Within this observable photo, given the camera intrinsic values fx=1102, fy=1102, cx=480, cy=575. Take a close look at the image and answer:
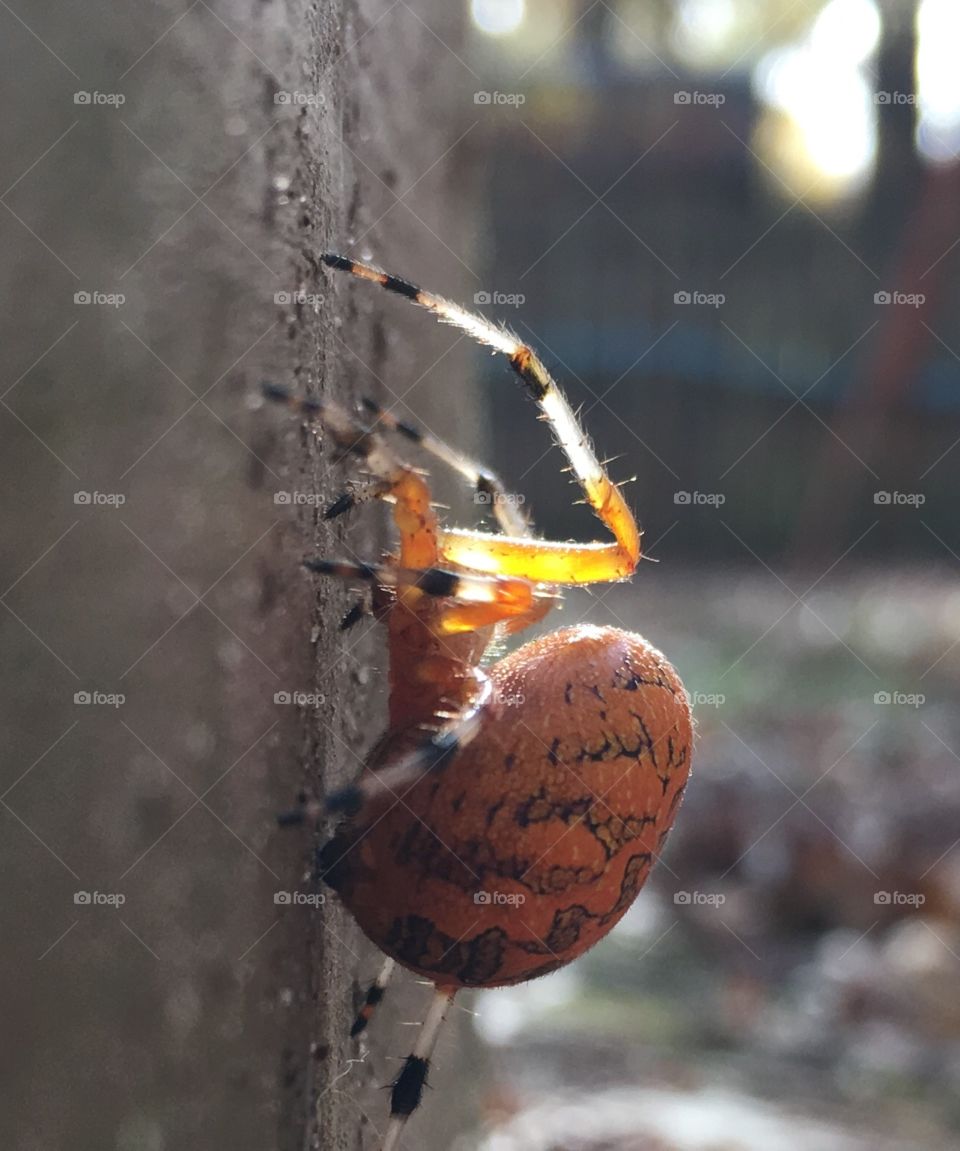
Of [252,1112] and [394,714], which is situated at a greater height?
[394,714]

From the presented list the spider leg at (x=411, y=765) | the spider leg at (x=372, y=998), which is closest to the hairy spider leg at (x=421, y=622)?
the spider leg at (x=411, y=765)

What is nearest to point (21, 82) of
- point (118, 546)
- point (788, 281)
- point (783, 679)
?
point (118, 546)

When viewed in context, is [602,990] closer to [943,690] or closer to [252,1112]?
[252,1112]

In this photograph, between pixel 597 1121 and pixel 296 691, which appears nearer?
pixel 296 691

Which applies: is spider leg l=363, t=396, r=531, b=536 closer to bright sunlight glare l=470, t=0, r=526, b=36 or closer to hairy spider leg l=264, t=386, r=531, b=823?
hairy spider leg l=264, t=386, r=531, b=823

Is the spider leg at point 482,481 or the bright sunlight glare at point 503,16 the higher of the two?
the bright sunlight glare at point 503,16

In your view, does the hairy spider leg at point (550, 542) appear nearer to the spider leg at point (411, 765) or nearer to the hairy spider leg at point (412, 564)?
the hairy spider leg at point (412, 564)

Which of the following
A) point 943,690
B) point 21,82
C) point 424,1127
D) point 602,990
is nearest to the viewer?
point 21,82

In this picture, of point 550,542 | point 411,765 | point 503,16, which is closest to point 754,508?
point 503,16

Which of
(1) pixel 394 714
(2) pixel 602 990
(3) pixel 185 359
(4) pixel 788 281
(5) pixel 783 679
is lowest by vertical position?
(2) pixel 602 990
